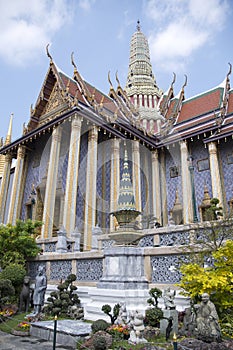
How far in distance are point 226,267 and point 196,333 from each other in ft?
3.50

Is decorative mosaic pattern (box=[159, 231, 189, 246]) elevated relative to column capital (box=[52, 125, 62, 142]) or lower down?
lower down

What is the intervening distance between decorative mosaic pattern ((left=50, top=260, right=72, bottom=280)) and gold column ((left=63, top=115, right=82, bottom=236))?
2690mm

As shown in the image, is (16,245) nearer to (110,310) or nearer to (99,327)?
(110,310)

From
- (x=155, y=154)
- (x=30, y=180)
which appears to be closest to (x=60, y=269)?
(x=30, y=180)

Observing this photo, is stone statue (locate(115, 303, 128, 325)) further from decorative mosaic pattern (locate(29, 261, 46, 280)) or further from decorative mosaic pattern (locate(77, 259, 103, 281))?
decorative mosaic pattern (locate(29, 261, 46, 280))

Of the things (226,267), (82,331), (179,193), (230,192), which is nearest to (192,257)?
(226,267)

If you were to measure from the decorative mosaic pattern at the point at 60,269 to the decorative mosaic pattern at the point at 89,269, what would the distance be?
0.48 meters

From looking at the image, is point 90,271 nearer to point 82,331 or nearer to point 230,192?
point 82,331

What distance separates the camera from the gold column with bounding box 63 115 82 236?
1134 centimetres

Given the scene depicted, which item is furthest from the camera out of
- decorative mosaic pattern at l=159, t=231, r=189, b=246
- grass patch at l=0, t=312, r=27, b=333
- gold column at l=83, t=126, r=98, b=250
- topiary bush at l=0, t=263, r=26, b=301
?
gold column at l=83, t=126, r=98, b=250

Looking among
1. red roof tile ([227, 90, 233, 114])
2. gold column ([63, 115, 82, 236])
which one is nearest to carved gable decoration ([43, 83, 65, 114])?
gold column ([63, 115, 82, 236])

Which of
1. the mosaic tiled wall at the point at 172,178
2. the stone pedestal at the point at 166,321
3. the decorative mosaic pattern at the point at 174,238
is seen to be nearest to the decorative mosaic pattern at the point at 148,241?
the decorative mosaic pattern at the point at 174,238

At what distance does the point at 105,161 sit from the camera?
49.1 feet

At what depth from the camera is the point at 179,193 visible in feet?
52.4
